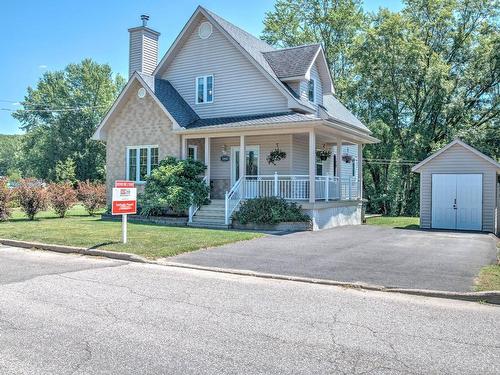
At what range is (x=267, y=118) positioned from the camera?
1889 centimetres

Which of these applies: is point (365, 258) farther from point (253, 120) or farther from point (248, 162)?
point (248, 162)

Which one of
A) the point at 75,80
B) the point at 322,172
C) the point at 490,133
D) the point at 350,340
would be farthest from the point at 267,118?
the point at 75,80

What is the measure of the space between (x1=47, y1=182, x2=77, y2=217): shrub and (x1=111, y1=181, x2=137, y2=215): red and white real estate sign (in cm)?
987

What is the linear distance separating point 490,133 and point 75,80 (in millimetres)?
51098

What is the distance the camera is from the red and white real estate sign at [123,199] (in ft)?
39.5

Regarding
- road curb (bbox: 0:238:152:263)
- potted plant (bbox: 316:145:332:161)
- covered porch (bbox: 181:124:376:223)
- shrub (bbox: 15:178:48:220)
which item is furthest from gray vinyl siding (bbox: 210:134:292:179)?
road curb (bbox: 0:238:152:263)

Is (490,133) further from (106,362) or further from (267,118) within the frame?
(106,362)

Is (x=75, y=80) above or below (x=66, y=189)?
above

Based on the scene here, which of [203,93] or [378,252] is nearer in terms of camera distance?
[378,252]

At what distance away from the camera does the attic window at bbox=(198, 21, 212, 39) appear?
2180 cm

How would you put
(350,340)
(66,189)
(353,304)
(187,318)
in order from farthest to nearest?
(66,189), (353,304), (187,318), (350,340)

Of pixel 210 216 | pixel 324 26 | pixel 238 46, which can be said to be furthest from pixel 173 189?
pixel 324 26

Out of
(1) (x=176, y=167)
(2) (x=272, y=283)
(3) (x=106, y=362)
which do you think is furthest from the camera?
(1) (x=176, y=167)

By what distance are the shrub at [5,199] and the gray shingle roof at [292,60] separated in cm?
1271
